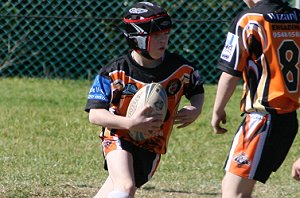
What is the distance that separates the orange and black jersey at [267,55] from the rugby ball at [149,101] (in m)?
0.39

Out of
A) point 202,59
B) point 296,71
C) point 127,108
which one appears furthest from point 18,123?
point 296,71

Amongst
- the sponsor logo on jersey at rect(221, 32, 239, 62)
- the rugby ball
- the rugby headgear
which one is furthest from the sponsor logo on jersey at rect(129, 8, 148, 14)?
the sponsor logo on jersey at rect(221, 32, 239, 62)

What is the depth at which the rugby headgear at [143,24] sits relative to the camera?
5.45 meters

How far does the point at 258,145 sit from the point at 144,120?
0.63 m

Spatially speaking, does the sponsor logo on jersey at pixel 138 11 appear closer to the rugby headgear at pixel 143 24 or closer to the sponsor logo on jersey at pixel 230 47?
the rugby headgear at pixel 143 24

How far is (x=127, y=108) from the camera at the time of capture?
5469 mm

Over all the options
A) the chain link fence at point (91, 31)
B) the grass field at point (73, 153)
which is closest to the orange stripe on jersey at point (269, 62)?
the grass field at point (73, 153)

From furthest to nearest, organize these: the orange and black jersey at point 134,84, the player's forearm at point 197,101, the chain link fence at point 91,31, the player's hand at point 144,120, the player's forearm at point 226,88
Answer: the chain link fence at point 91,31 < the player's forearm at point 197,101 < the orange and black jersey at point 134,84 < the player's hand at point 144,120 < the player's forearm at point 226,88

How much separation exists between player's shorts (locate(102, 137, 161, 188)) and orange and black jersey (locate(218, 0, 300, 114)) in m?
0.69

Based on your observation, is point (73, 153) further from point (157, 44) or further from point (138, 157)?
point (157, 44)

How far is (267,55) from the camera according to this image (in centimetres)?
512

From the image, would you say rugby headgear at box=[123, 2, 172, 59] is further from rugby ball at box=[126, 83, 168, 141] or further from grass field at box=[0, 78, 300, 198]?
grass field at box=[0, 78, 300, 198]

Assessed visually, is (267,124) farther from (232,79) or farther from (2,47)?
(2,47)

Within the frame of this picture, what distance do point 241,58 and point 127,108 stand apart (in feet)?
2.49
